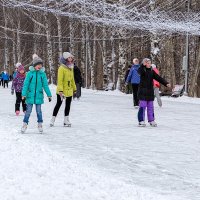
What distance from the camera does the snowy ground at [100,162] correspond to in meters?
5.58

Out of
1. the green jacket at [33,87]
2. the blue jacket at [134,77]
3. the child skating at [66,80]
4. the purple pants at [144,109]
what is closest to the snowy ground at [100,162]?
the purple pants at [144,109]

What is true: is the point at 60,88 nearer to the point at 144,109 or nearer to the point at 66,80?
the point at 66,80

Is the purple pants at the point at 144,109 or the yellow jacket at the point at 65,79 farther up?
the yellow jacket at the point at 65,79

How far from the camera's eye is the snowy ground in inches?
220

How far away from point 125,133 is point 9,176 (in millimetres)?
4937

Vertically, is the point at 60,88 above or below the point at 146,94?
above

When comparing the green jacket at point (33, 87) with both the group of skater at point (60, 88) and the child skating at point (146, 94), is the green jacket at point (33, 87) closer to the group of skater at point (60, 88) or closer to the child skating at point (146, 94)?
the group of skater at point (60, 88)

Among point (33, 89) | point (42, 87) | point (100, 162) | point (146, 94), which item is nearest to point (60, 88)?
point (42, 87)

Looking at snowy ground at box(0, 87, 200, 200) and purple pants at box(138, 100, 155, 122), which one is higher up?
purple pants at box(138, 100, 155, 122)

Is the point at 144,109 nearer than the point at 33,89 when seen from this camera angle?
No

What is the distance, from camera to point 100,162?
24.1ft

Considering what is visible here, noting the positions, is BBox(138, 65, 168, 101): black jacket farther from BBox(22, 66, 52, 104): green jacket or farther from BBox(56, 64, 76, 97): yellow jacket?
BBox(22, 66, 52, 104): green jacket

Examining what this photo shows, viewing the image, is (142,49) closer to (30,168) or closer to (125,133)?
(125,133)

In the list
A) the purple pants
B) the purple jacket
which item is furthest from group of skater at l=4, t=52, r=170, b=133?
the purple jacket
